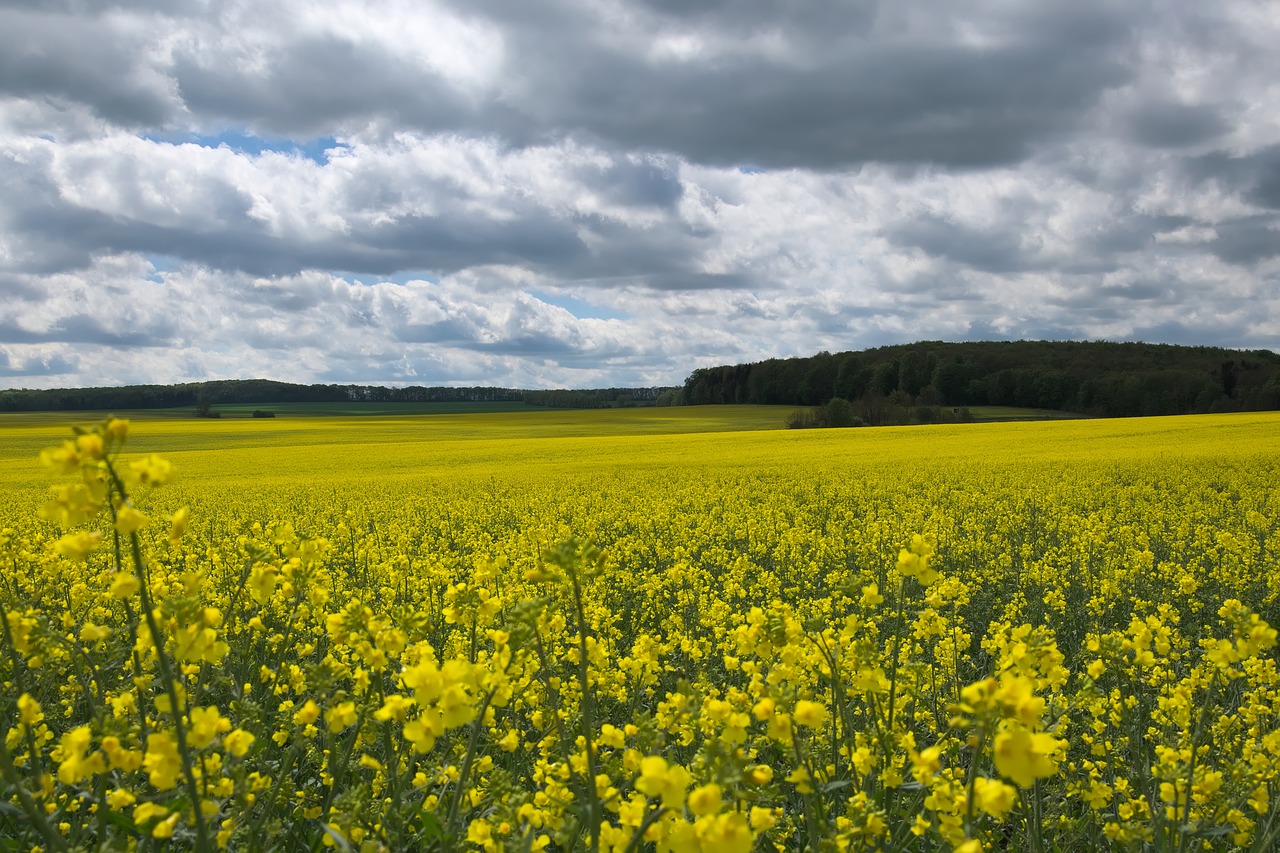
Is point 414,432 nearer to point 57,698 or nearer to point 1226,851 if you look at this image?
point 57,698

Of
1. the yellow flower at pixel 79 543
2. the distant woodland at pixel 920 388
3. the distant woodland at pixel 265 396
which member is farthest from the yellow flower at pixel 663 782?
the distant woodland at pixel 265 396

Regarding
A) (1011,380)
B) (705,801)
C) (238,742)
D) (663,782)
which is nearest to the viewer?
(705,801)

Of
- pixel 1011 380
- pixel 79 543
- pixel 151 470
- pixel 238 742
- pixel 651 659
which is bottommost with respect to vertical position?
pixel 651 659

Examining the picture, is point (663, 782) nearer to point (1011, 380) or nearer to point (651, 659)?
point (651, 659)

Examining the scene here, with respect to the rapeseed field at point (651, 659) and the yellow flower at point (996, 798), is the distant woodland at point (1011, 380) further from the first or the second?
the yellow flower at point (996, 798)

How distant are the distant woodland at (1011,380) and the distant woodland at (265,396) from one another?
10.9 meters

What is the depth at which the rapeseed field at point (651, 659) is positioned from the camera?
212cm

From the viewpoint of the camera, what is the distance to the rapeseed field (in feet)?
6.96

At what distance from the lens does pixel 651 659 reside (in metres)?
3.89

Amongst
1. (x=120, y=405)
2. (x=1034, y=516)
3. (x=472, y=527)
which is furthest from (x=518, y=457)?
(x=120, y=405)

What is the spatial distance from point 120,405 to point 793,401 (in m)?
69.2

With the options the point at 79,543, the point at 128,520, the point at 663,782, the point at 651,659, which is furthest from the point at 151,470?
the point at 651,659

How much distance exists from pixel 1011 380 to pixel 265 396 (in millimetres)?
79401

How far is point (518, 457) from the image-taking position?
32.8 meters
